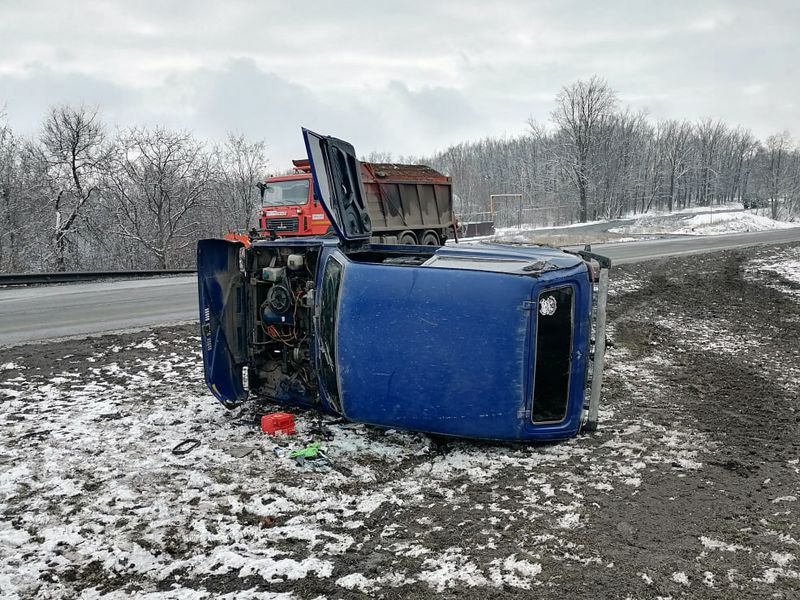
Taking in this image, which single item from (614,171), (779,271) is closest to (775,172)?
(614,171)

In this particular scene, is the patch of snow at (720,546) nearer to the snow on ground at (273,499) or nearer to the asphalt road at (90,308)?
the snow on ground at (273,499)

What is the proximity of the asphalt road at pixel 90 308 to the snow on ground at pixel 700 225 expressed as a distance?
3254cm

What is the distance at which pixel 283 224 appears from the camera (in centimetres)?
1492

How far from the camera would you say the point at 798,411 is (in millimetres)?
5012

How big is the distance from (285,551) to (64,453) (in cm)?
210

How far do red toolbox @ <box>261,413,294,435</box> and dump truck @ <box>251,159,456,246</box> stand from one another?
964 centimetres

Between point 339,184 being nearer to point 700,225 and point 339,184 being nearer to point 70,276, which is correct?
point 70,276

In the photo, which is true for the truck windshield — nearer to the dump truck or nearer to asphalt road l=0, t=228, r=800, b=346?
the dump truck

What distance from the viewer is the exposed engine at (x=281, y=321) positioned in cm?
496

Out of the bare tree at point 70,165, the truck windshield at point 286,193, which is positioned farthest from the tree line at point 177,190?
the truck windshield at point 286,193

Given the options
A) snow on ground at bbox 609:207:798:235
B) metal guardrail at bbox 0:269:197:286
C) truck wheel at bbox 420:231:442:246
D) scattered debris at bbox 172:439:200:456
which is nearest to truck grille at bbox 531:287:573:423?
scattered debris at bbox 172:439:200:456

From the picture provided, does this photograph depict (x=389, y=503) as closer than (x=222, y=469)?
Yes

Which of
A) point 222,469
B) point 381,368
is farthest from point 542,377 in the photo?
point 222,469

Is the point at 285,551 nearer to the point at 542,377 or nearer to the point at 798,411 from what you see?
the point at 542,377
